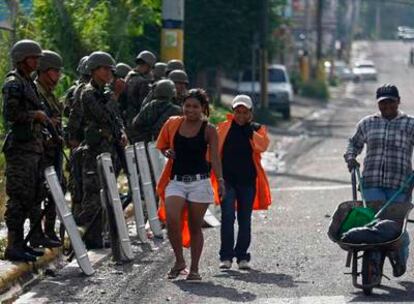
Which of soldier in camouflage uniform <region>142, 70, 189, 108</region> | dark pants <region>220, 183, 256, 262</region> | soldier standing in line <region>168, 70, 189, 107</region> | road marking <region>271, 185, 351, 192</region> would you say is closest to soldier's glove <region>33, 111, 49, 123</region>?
dark pants <region>220, 183, 256, 262</region>

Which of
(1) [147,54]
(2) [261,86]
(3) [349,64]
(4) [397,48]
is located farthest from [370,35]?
(1) [147,54]

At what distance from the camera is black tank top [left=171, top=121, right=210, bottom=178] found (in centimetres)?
1356

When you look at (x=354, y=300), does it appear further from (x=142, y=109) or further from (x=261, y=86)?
(x=261, y=86)

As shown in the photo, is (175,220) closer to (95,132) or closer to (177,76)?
(95,132)

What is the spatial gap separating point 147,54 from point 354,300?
7.87 meters

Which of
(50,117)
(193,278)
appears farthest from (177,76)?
(193,278)

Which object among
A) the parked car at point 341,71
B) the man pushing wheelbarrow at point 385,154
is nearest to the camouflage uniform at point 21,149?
the man pushing wheelbarrow at point 385,154

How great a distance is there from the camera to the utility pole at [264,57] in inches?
1796

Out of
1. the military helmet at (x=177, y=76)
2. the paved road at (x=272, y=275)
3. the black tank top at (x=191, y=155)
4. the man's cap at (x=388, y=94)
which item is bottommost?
the paved road at (x=272, y=275)

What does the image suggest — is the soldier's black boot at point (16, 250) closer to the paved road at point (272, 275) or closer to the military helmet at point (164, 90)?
the paved road at point (272, 275)

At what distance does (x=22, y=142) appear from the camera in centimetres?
1351

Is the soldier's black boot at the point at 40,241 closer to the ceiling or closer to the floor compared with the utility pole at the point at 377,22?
closer to the ceiling

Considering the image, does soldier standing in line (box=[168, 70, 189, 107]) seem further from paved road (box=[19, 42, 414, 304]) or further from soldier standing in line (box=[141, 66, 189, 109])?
paved road (box=[19, 42, 414, 304])

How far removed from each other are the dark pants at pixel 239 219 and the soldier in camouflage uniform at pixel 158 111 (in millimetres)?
3089
